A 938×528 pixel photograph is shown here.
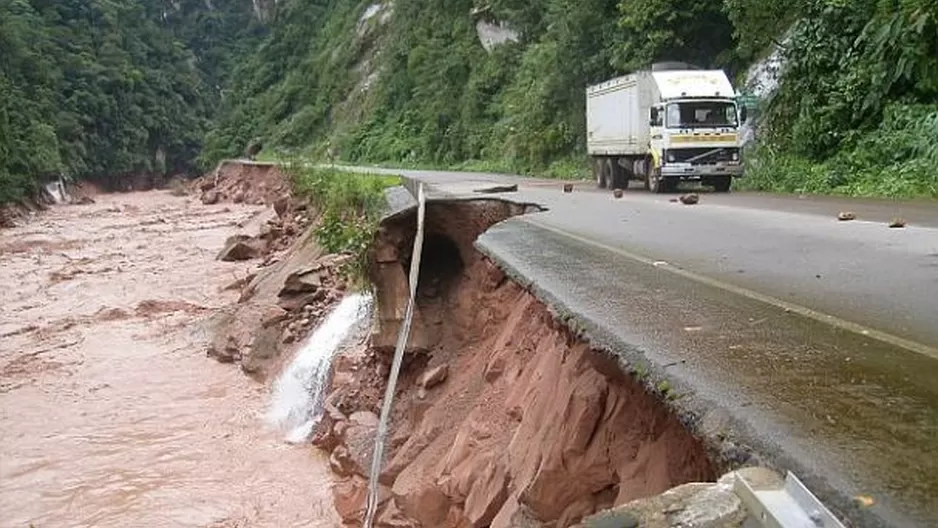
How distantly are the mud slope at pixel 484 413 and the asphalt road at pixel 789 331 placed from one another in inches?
13.3

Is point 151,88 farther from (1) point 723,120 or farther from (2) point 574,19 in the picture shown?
(1) point 723,120

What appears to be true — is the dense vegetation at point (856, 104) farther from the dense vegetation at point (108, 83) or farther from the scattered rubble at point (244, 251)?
the dense vegetation at point (108, 83)

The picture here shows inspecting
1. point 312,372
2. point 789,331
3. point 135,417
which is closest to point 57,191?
point 135,417

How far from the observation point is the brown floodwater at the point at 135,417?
10.7 m

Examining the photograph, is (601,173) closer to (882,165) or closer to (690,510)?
(882,165)

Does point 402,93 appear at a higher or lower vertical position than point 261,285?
higher

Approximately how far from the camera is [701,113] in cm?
2206

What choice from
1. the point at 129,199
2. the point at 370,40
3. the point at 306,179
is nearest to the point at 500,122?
the point at 306,179

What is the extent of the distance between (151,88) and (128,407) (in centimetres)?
8945

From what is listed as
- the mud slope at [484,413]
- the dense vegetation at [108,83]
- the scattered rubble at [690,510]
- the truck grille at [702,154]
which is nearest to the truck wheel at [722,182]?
the truck grille at [702,154]

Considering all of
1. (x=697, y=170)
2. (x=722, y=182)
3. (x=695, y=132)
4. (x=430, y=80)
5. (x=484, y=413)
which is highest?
(x=430, y=80)

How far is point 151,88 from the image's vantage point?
97.4 m

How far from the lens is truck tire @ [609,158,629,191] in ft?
81.2

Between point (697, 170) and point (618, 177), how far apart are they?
3.77 meters
